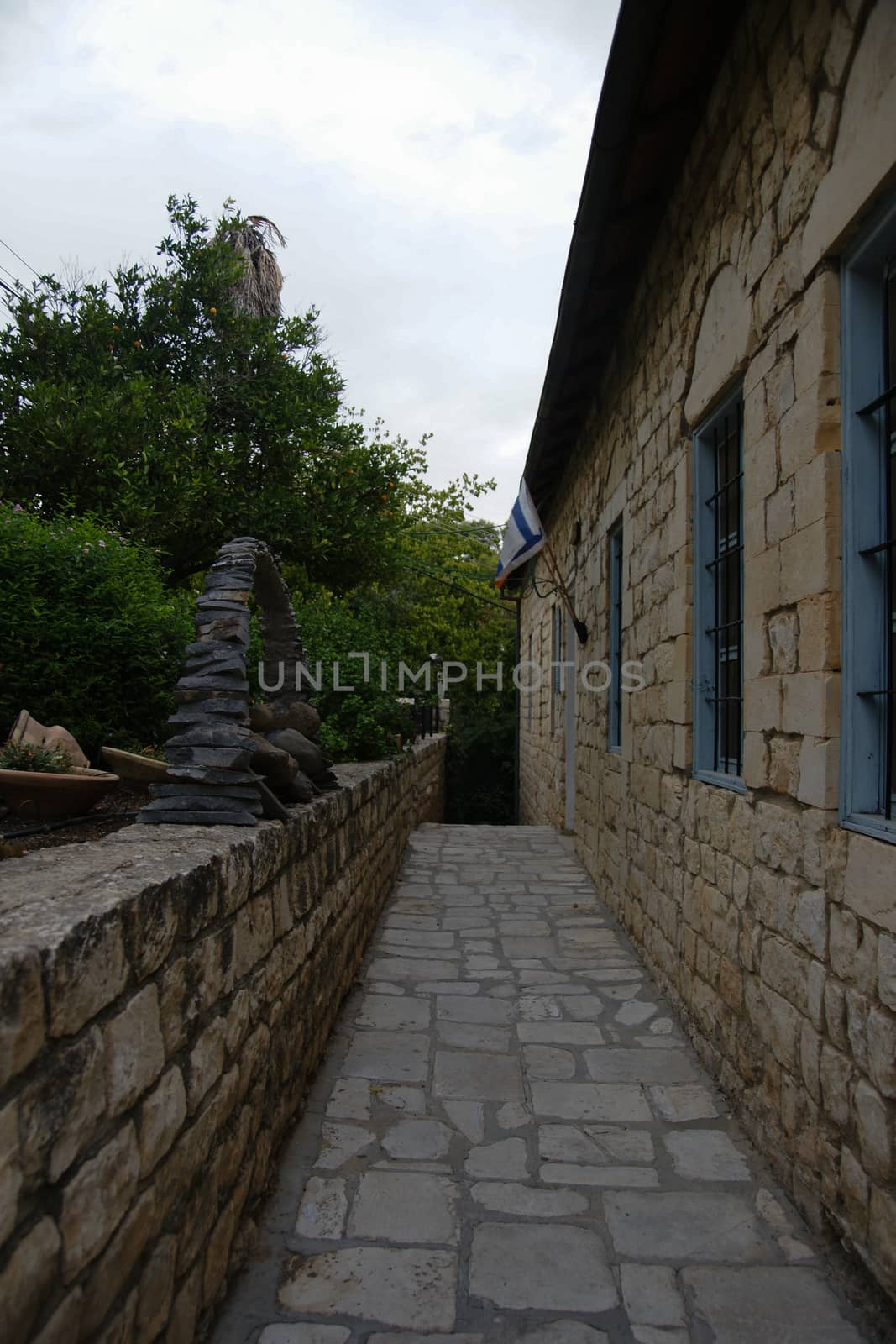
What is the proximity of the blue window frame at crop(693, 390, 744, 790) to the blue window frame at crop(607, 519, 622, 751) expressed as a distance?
1880 mm

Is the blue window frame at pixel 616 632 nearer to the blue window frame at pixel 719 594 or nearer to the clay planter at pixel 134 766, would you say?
the blue window frame at pixel 719 594

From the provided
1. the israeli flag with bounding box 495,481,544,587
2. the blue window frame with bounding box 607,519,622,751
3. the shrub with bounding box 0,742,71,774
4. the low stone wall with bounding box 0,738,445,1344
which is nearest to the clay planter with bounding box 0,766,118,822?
the shrub with bounding box 0,742,71,774

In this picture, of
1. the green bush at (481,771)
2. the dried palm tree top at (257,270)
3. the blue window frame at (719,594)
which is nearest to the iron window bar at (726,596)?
the blue window frame at (719,594)

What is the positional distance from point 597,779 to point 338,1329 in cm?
467

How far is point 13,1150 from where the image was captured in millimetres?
1069

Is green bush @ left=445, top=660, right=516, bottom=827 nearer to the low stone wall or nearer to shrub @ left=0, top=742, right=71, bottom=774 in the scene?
shrub @ left=0, top=742, right=71, bottom=774

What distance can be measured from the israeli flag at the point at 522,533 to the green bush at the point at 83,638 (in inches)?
138

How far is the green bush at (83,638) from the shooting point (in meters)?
3.84

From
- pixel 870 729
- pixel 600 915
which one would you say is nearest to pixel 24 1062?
pixel 870 729

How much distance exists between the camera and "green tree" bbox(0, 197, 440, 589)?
7.99m

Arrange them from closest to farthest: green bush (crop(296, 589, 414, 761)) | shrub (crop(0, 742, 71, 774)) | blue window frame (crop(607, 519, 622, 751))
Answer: shrub (crop(0, 742, 71, 774)) < blue window frame (crop(607, 519, 622, 751)) < green bush (crop(296, 589, 414, 761))

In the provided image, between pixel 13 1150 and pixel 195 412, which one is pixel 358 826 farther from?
pixel 195 412

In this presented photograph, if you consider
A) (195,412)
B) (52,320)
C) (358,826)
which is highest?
(52,320)

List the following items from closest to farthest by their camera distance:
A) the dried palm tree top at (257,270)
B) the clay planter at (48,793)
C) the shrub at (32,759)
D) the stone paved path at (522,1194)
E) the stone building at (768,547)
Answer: the stone paved path at (522,1194) → the stone building at (768,547) → the clay planter at (48,793) → the shrub at (32,759) → the dried palm tree top at (257,270)
